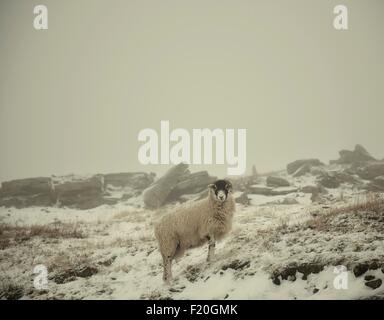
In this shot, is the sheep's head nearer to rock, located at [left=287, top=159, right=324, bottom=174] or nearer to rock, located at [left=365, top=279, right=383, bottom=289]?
rock, located at [left=365, top=279, right=383, bottom=289]

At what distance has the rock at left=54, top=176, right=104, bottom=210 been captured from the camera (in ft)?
90.8

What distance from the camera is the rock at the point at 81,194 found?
27691 mm

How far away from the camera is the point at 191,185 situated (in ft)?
87.7

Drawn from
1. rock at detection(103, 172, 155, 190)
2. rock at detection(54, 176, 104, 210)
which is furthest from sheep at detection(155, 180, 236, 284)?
rock at detection(103, 172, 155, 190)

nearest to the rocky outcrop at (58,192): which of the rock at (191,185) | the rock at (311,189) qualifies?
the rock at (191,185)

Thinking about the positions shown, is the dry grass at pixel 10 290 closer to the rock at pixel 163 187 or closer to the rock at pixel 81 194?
the rock at pixel 163 187

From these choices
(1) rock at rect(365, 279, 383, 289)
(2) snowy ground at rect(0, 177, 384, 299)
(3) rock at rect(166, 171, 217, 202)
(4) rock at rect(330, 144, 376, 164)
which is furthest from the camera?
(4) rock at rect(330, 144, 376, 164)

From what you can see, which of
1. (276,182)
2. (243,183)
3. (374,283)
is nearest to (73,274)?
(374,283)

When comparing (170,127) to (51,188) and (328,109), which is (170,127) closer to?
(51,188)

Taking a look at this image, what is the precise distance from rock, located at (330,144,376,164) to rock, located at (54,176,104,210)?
64.0ft

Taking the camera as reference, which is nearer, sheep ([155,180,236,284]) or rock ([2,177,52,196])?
sheep ([155,180,236,284])

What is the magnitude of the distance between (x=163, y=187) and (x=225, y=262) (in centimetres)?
1615

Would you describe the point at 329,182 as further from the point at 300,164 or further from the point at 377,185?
the point at 300,164
